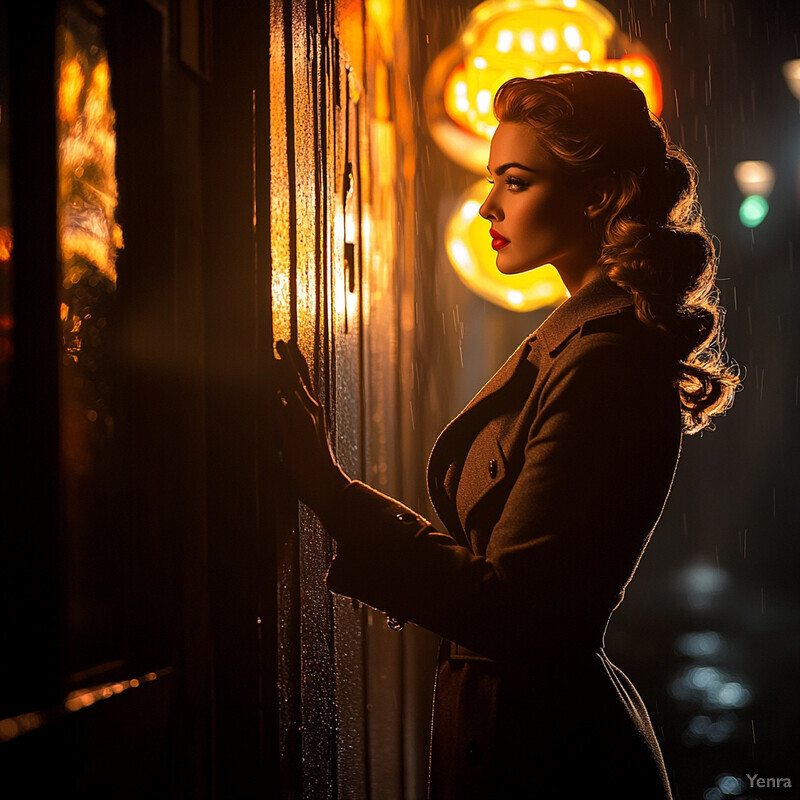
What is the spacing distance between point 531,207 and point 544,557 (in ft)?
2.33

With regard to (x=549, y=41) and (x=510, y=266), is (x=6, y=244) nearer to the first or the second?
(x=510, y=266)

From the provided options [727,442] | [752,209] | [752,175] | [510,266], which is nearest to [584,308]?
[510,266]

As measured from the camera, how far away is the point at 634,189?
1600mm

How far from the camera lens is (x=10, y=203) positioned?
1109 mm

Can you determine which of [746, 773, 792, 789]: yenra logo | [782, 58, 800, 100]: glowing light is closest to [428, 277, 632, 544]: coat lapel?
[746, 773, 792, 789]: yenra logo

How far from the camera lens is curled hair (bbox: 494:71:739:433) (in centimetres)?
156

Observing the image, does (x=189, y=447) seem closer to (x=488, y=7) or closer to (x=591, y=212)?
(x=591, y=212)

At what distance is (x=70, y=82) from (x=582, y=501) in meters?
1.09

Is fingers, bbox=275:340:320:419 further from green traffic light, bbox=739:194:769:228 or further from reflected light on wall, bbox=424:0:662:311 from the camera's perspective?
green traffic light, bbox=739:194:769:228

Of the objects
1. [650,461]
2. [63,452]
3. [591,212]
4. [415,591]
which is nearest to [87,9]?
[63,452]

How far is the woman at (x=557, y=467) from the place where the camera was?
54.7 inches

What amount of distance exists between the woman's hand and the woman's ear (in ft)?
2.30

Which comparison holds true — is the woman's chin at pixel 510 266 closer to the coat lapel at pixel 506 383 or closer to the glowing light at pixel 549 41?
the coat lapel at pixel 506 383

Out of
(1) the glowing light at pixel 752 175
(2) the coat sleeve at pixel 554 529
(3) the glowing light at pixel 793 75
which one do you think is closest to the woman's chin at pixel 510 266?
(2) the coat sleeve at pixel 554 529
